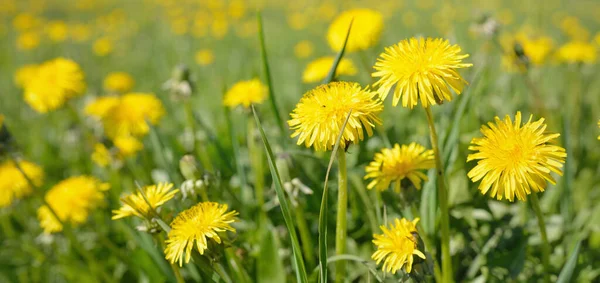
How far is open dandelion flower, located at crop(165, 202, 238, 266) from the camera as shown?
0.94 meters

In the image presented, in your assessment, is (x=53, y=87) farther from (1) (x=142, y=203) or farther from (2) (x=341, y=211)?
(2) (x=341, y=211)

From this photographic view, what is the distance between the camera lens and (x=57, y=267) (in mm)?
1878

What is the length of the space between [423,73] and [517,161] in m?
0.24

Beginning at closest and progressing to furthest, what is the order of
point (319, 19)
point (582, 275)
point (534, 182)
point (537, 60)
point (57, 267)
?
point (534, 182) → point (582, 275) → point (57, 267) → point (537, 60) → point (319, 19)

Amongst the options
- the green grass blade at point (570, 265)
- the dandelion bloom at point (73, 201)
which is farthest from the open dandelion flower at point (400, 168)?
the dandelion bloom at point (73, 201)

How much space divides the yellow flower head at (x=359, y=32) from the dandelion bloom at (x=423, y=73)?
1039 millimetres

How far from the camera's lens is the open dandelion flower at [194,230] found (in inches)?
37.2

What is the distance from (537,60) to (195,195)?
85.2 inches

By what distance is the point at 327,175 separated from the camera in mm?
845

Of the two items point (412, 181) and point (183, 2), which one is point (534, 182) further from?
point (183, 2)

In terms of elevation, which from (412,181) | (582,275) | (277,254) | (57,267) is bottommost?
(57,267)

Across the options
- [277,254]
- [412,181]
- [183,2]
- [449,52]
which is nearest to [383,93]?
[449,52]

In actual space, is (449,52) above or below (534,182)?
above

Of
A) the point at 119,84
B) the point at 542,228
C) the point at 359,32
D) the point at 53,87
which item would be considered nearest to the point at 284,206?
the point at 542,228
